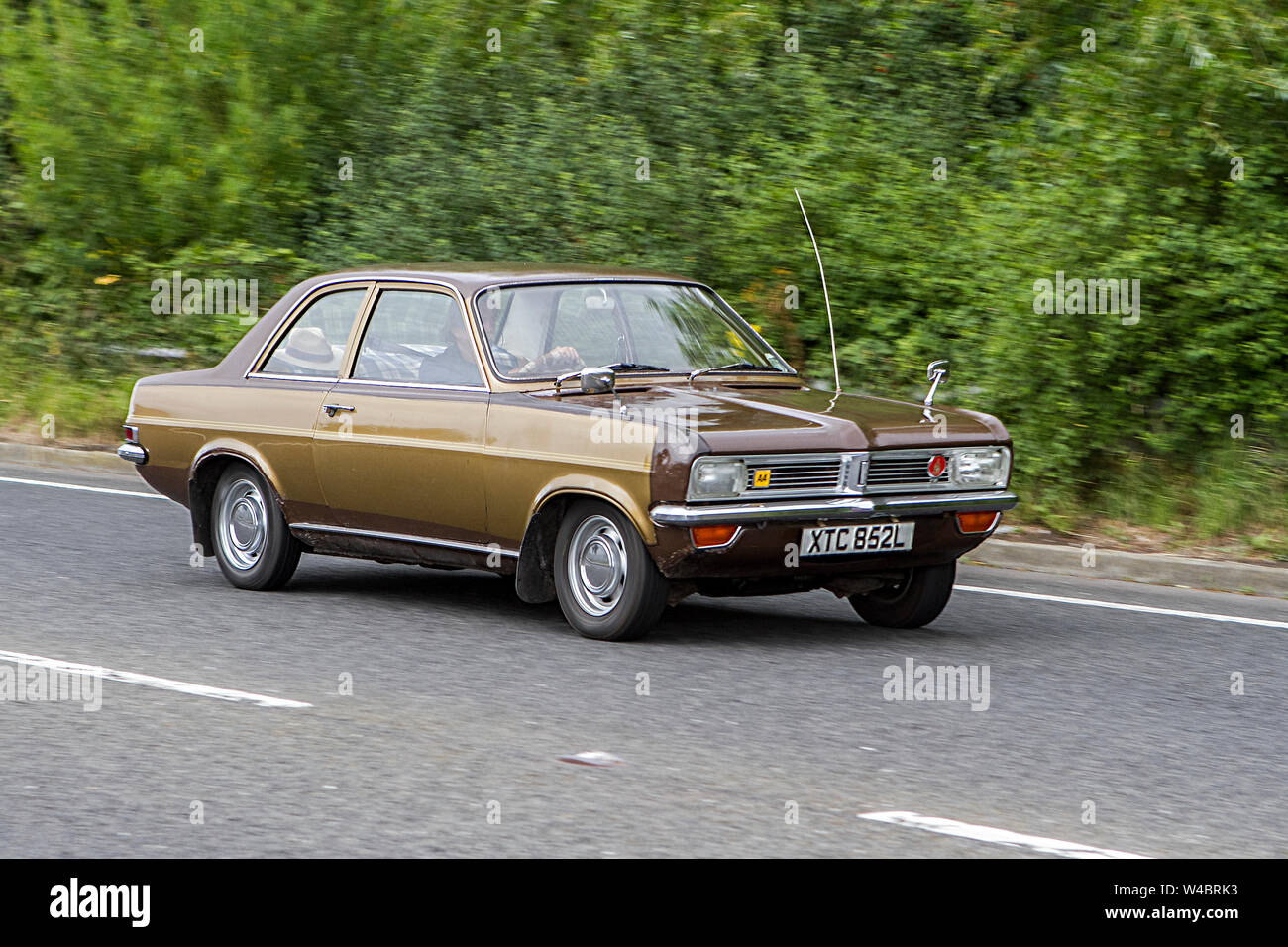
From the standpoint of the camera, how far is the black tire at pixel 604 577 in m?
7.68

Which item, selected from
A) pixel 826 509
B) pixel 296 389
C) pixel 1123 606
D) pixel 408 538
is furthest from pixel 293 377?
pixel 1123 606

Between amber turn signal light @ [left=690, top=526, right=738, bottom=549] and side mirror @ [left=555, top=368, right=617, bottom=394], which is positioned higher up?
side mirror @ [left=555, top=368, right=617, bottom=394]

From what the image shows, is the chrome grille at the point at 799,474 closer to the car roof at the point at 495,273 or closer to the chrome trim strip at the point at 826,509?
the chrome trim strip at the point at 826,509

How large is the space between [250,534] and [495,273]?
203 cm

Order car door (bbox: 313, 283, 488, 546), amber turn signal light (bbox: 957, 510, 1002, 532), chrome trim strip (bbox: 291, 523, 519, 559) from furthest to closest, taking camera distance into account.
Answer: car door (bbox: 313, 283, 488, 546)
chrome trim strip (bbox: 291, 523, 519, 559)
amber turn signal light (bbox: 957, 510, 1002, 532)

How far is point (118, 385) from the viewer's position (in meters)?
A: 17.5

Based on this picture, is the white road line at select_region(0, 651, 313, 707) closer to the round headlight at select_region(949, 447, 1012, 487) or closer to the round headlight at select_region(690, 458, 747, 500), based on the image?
the round headlight at select_region(690, 458, 747, 500)

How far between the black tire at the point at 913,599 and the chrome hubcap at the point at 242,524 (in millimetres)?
3222

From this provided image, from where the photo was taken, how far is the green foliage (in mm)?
11758

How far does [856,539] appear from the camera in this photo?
25.3 feet

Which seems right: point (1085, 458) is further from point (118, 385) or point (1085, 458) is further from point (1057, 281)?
point (118, 385)

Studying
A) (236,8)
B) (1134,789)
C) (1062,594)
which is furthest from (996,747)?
(236,8)

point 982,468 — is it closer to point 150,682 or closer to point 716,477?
point 716,477

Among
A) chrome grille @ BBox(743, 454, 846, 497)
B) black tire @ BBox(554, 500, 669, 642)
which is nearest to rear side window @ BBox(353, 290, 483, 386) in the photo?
black tire @ BBox(554, 500, 669, 642)
